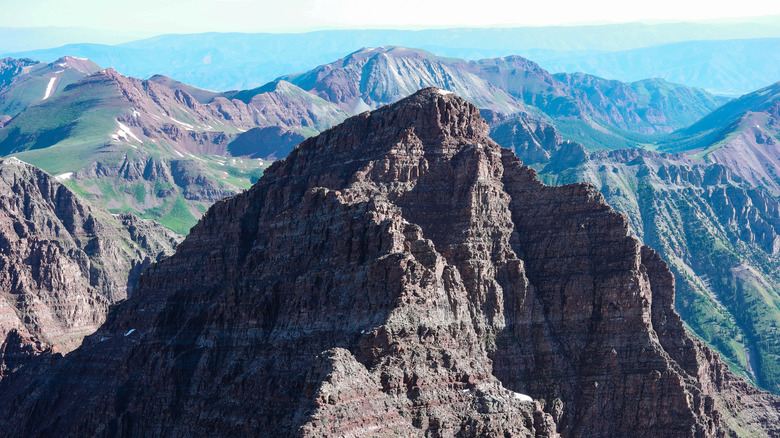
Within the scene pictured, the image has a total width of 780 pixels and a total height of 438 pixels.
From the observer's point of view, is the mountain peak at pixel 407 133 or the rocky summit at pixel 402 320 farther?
the mountain peak at pixel 407 133

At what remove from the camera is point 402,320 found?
4289 inches

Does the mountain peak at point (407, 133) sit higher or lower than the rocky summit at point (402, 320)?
higher

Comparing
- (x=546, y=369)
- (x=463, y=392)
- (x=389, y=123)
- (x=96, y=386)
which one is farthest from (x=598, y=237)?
(x=96, y=386)

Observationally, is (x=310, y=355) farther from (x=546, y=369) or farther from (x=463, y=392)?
(x=546, y=369)

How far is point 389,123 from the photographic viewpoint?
148 m

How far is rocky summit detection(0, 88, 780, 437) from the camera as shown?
106750mm

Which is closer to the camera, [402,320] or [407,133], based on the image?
[402,320]

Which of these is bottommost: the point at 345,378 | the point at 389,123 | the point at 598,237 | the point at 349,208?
the point at 345,378

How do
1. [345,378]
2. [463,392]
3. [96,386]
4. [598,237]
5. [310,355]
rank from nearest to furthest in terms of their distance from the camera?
[345,378]
[463,392]
[310,355]
[598,237]
[96,386]

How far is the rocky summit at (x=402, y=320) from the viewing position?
107 metres

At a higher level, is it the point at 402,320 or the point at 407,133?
the point at 407,133

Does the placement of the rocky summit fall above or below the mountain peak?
below

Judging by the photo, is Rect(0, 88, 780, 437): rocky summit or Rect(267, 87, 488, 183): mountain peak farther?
Rect(267, 87, 488, 183): mountain peak

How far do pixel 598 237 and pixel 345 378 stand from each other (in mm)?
51482
